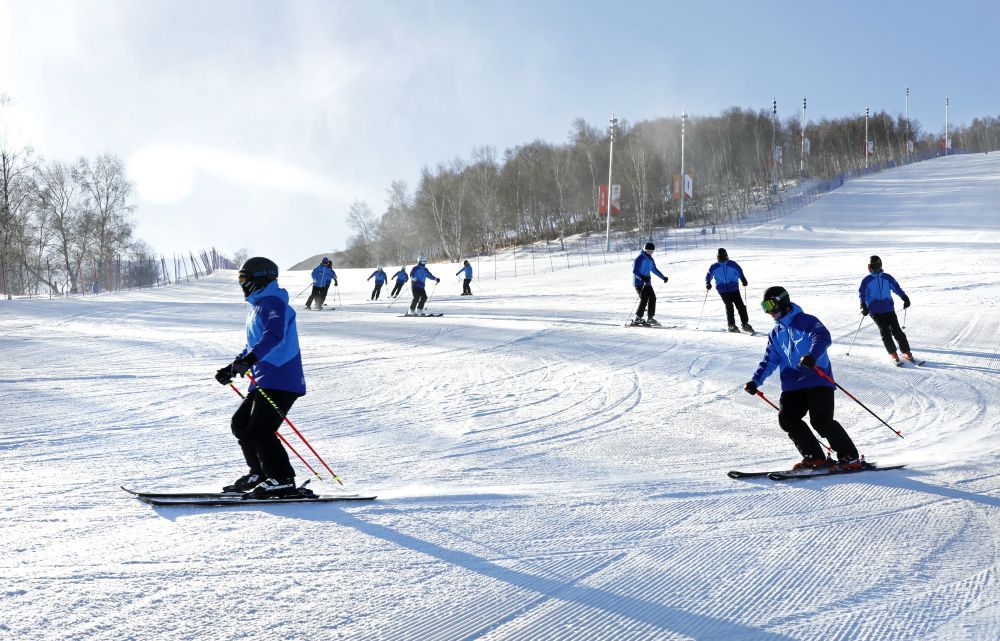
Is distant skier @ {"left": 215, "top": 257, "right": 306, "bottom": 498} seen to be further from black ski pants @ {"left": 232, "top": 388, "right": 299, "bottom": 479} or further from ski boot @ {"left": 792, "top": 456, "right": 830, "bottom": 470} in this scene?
ski boot @ {"left": 792, "top": 456, "right": 830, "bottom": 470}

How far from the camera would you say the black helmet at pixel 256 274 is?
14.0ft

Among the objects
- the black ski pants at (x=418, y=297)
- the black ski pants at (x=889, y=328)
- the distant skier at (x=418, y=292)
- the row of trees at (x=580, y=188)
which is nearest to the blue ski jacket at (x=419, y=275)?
the distant skier at (x=418, y=292)

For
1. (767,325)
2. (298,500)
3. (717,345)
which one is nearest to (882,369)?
(717,345)

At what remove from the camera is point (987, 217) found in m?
35.8

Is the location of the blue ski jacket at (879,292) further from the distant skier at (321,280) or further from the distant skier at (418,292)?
the distant skier at (321,280)

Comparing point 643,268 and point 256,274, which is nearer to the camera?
point 256,274

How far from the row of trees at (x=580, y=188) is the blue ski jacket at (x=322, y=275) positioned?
31934mm

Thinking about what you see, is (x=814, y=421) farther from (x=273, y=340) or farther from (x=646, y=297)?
(x=646, y=297)

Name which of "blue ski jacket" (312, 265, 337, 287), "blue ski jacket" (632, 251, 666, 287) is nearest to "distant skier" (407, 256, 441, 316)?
"blue ski jacket" (312, 265, 337, 287)

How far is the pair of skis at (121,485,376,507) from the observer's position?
14.1ft

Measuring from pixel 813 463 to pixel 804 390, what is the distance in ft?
1.74

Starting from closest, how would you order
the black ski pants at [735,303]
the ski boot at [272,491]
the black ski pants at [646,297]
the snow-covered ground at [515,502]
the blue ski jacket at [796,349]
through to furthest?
the snow-covered ground at [515,502] < the ski boot at [272,491] < the blue ski jacket at [796,349] < the black ski pants at [735,303] < the black ski pants at [646,297]

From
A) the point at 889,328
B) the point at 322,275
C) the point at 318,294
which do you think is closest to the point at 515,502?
the point at 889,328

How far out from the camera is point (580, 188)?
200ft
